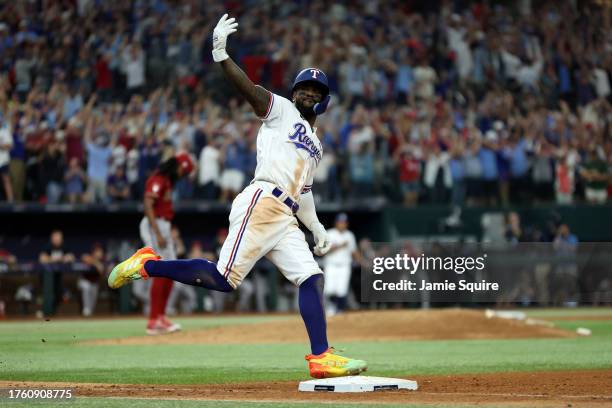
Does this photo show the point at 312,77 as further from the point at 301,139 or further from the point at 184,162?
the point at 184,162

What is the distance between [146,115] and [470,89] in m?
7.73

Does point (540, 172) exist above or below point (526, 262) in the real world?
above

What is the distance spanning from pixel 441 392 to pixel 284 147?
2.00 meters

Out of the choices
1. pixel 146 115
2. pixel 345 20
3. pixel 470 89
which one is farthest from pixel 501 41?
pixel 146 115

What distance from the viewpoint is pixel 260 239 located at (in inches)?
310

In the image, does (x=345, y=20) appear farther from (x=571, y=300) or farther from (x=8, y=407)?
(x=8, y=407)

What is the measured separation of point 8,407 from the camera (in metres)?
6.50

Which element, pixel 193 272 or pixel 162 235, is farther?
pixel 162 235

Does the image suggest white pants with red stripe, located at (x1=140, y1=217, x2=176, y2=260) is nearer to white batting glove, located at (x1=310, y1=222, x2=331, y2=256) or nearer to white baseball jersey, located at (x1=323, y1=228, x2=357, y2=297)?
white baseball jersey, located at (x1=323, y1=228, x2=357, y2=297)

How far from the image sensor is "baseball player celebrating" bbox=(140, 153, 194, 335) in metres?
14.4

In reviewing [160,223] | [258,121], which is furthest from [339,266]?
[160,223]

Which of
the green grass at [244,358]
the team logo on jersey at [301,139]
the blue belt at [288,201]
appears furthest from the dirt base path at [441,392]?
the team logo on jersey at [301,139]

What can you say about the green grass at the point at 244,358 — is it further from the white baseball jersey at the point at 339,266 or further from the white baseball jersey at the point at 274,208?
the white baseball jersey at the point at 339,266

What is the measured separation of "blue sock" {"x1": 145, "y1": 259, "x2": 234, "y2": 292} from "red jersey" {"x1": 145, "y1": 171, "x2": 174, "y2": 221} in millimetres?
6266
